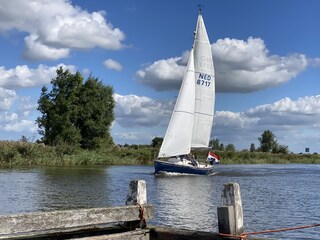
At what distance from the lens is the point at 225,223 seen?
292 inches

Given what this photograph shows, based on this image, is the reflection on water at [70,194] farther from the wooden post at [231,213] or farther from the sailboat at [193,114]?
the sailboat at [193,114]

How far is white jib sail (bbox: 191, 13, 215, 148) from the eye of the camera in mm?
54688

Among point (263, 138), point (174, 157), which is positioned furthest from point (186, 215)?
A: point (263, 138)

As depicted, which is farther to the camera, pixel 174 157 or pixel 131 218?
pixel 174 157

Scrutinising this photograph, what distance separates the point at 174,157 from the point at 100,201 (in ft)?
98.1

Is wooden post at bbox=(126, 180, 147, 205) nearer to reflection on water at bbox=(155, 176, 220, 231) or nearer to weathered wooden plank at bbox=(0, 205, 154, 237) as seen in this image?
weathered wooden plank at bbox=(0, 205, 154, 237)

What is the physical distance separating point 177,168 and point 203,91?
1019cm

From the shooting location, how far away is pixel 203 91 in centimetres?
5478

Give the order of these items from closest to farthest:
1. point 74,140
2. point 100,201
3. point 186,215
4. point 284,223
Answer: point 284,223, point 186,215, point 100,201, point 74,140

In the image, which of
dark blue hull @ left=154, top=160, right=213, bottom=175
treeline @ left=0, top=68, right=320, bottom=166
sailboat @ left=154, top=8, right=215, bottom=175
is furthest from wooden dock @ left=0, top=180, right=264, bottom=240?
treeline @ left=0, top=68, right=320, bottom=166

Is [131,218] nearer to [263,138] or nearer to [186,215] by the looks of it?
[186,215]

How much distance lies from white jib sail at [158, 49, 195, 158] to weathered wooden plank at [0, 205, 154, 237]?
4339cm

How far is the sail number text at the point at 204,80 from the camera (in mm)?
54625

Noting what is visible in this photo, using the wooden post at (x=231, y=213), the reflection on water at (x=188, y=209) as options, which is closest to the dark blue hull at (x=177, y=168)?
the reflection on water at (x=188, y=209)
